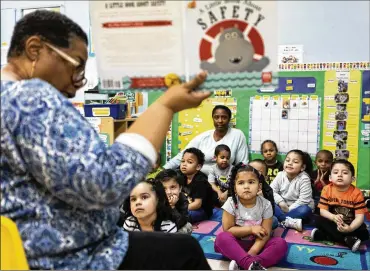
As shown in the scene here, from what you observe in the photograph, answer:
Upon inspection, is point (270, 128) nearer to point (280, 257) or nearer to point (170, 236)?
point (280, 257)

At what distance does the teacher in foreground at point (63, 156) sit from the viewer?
0.62m

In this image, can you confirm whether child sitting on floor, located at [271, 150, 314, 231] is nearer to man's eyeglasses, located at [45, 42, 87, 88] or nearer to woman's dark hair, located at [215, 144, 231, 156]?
woman's dark hair, located at [215, 144, 231, 156]

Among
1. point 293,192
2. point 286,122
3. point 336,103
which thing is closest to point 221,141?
point 286,122

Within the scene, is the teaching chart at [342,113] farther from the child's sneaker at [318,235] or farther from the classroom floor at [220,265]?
the classroom floor at [220,265]

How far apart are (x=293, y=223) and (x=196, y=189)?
0.63 metres

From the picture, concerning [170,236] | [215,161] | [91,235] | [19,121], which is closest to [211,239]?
[215,161]

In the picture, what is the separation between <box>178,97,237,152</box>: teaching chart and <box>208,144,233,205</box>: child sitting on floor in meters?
0.58

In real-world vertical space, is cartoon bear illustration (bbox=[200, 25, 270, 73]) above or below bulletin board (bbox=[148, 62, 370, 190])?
above

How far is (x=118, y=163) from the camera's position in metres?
0.65

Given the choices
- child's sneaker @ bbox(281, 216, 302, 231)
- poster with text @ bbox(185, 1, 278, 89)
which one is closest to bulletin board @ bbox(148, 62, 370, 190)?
child's sneaker @ bbox(281, 216, 302, 231)

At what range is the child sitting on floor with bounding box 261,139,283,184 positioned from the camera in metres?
3.17

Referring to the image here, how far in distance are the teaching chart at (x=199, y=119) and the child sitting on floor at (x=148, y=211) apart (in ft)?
5.90

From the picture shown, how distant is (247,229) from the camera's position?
196 cm

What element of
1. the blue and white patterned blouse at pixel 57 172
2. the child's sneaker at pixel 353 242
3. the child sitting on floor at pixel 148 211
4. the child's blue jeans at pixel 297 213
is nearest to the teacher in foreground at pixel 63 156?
the blue and white patterned blouse at pixel 57 172
